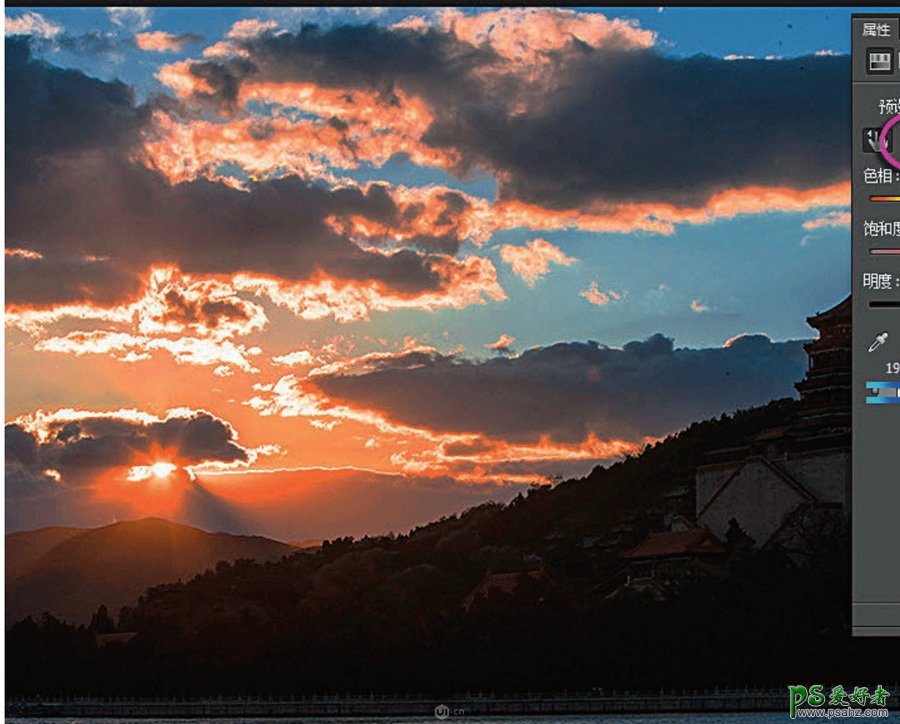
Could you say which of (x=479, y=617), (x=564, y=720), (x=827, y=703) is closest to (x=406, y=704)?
(x=479, y=617)

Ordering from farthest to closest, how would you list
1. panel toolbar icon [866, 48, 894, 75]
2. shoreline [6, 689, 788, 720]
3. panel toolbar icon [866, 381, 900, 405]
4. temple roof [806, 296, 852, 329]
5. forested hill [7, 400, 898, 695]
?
1. forested hill [7, 400, 898, 695]
2. shoreline [6, 689, 788, 720]
3. temple roof [806, 296, 852, 329]
4. panel toolbar icon [866, 48, 894, 75]
5. panel toolbar icon [866, 381, 900, 405]

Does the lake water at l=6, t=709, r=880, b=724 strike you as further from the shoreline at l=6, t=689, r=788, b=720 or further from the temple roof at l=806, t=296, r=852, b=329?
the temple roof at l=806, t=296, r=852, b=329

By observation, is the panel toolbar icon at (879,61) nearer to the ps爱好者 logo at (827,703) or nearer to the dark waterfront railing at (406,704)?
the ps爱好者 logo at (827,703)

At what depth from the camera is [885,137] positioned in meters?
6.95

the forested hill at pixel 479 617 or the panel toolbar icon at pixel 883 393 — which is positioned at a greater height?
the panel toolbar icon at pixel 883 393

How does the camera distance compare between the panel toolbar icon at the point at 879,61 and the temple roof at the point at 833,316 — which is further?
the temple roof at the point at 833,316

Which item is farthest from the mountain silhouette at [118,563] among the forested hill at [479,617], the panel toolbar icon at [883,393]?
the panel toolbar icon at [883,393]

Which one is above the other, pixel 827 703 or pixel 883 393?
pixel 883 393

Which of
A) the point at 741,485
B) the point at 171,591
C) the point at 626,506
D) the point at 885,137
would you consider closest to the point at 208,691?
the point at 171,591

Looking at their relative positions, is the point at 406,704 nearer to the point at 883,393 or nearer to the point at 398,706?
the point at 398,706

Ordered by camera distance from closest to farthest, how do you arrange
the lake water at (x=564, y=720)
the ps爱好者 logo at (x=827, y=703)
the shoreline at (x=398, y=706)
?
the ps爱好者 logo at (x=827, y=703)
the lake water at (x=564, y=720)
the shoreline at (x=398, y=706)

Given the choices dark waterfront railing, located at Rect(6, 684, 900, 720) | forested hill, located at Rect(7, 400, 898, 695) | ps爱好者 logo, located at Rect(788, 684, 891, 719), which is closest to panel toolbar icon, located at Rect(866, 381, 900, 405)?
ps爱好者 logo, located at Rect(788, 684, 891, 719)

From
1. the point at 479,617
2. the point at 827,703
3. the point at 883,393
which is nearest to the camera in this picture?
the point at 883,393

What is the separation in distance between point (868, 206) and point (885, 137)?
0.33 meters
